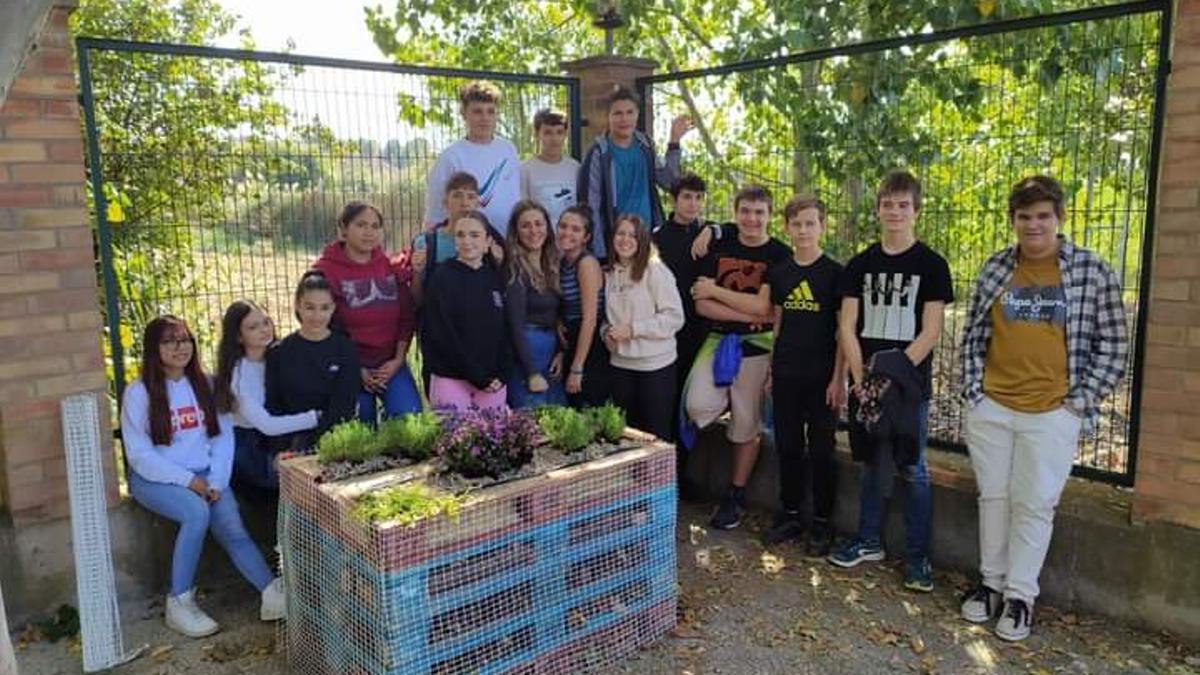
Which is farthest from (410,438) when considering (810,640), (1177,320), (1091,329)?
(1177,320)

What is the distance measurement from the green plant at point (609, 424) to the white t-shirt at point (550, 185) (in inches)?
65.2

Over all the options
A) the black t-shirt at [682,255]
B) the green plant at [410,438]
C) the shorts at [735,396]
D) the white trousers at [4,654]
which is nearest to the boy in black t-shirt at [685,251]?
the black t-shirt at [682,255]

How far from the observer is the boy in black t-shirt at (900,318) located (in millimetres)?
3973

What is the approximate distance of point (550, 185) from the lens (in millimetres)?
5254

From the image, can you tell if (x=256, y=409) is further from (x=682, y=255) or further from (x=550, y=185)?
(x=682, y=255)

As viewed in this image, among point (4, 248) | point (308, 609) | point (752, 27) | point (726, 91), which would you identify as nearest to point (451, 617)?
point (308, 609)

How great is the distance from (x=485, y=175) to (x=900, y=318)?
232cm

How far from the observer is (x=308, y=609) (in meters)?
3.39

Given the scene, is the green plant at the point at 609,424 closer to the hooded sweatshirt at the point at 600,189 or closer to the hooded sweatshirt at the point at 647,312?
the hooded sweatshirt at the point at 647,312

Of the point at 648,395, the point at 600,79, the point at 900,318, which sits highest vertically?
the point at 600,79

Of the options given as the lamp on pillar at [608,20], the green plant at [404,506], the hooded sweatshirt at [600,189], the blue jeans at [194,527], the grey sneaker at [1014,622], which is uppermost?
the lamp on pillar at [608,20]

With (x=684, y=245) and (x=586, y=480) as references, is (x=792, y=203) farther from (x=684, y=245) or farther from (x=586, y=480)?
(x=586, y=480)

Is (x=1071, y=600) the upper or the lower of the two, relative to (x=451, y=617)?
lower

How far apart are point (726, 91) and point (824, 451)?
285 cm
